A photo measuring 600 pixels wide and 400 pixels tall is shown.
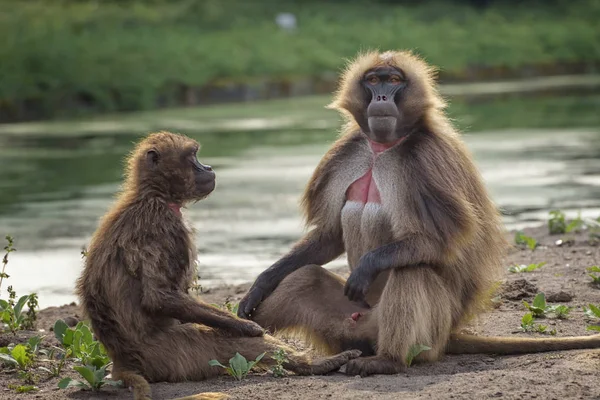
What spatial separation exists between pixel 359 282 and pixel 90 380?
142 centimetres

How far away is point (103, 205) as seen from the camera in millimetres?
12930

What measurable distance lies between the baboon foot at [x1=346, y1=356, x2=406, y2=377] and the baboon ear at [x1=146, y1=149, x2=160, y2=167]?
141 cm

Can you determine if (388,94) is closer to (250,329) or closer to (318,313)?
(318,313)

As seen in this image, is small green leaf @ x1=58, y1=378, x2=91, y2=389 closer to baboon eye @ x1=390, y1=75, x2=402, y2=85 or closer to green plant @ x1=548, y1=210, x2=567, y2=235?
baboon eye @ x1=390, y1=75, x2=402, y2=85

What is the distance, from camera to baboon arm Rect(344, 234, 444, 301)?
236 inches

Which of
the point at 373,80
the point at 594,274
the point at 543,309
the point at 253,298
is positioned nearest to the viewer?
the point at 373,80

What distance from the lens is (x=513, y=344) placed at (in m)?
6.15

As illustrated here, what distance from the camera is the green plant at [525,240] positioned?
9375mm

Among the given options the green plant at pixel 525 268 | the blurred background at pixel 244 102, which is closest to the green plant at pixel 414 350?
the blurred background at pixel 244 102

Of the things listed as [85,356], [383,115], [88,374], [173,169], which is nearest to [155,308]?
[88,374]

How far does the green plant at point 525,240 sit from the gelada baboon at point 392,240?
288 centimetres

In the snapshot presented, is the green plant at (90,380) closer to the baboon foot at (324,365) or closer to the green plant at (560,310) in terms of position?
the baboon foot at (324,365)

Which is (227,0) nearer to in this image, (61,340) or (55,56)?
(55,56)

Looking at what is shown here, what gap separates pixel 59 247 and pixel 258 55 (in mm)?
18015
